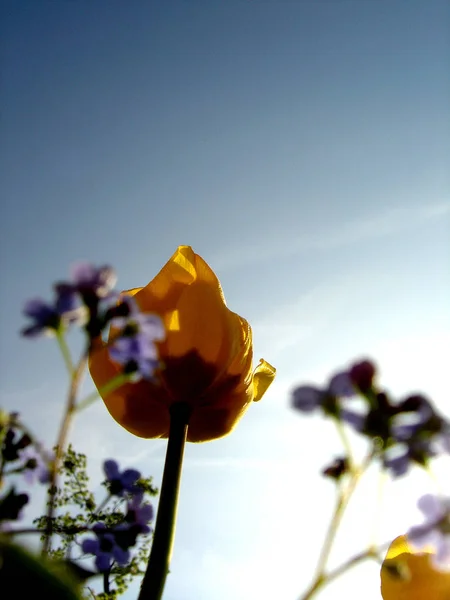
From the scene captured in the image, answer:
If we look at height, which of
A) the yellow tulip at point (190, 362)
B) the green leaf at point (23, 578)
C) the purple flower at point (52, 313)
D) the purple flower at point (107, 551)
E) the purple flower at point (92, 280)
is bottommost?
the green leaf at point (23, 578)

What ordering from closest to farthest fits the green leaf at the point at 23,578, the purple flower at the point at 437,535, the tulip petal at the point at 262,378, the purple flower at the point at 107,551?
the green leaf at the point at 23,578, the purple flower at the point at 437,535, the purple flower at the point at 107,551, the tulip petal at the point at 262,378

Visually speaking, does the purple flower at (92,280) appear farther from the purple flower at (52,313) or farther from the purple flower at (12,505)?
the purple flower at (12,505)

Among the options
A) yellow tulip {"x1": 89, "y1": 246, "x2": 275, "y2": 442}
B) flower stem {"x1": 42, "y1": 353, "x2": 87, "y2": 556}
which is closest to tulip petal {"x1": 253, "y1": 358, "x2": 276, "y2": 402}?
yellow tulip {"x1": 89, "y1": 246, "x2": 275, "y2": 442}

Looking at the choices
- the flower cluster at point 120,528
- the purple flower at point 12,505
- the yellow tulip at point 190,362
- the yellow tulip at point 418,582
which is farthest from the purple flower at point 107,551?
the yellow tulip at point 418,582

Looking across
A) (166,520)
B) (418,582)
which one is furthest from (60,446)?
(418,582)

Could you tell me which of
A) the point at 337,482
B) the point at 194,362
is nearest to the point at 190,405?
the point at 194,362

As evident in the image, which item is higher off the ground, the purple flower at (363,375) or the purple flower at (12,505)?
the purple flower at (363,375)

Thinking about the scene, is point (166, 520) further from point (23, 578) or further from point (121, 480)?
point (23, 578)

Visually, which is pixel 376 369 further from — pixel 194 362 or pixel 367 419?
pixel 194 362
